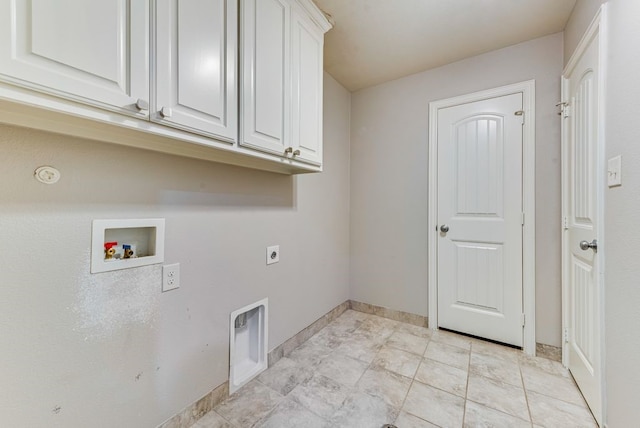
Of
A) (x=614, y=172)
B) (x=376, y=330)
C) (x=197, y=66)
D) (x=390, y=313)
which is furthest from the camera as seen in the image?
(x=390, y=313)

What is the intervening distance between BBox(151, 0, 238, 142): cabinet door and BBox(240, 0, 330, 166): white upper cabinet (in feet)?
0.27

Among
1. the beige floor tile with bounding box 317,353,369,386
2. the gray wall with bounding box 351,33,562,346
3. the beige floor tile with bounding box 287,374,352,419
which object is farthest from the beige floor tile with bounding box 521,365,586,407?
the beige floor tile with bounding box 287,374,352,419

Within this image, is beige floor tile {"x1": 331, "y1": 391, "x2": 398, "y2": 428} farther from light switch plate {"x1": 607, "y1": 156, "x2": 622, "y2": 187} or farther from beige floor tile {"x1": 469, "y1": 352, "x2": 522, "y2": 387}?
light switch plate {"x1": 607, "y1": 156, "x2": 622, "y2": 187}

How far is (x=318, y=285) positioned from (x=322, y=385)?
2.88ft

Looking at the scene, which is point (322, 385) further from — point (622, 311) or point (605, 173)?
point (605, 173)

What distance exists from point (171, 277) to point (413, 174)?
2.21m

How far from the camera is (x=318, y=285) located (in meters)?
2.43

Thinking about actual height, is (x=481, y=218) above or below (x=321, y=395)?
above

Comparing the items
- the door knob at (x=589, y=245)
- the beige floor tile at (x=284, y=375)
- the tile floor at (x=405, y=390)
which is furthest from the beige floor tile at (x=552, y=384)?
the beige floor tile at (x=284, y=375)

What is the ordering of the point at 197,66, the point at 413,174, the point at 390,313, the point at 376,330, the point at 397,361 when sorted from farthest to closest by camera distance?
the point at 390,313 → the point at 413,174 → the point at 376,330 → the point at 397,361 → the point at 197,66

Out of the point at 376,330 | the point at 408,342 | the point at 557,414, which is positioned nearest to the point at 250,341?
the point at 376,330

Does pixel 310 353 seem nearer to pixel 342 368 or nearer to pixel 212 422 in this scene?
pixel 342 368

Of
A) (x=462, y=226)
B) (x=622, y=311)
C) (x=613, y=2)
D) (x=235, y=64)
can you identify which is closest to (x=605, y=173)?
(x=622, y=311)

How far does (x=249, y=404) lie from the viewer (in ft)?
4.92
